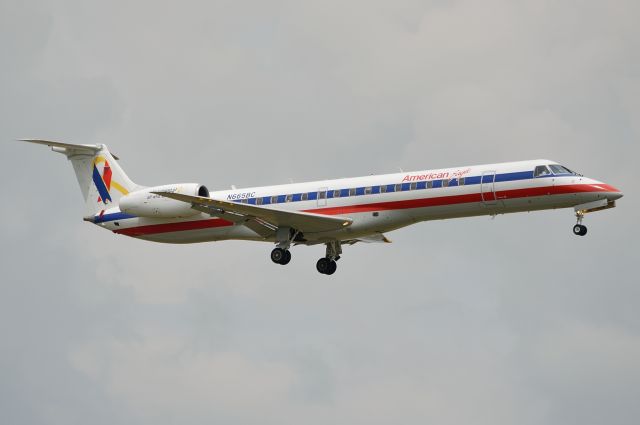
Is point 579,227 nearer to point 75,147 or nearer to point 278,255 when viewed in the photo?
point 278,255

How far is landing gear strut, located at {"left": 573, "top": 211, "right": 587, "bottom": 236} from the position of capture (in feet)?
129

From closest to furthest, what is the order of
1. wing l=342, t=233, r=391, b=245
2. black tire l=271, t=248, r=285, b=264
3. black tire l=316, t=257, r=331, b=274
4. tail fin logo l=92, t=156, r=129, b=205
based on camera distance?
black tire l=271, t=248, r=285, b=264 < black tire l=316, t=257, r=331, b=274 < wing l=342, t=233, r=391, b=245 < tail fin logo l=92, t=156, r=129, b=205

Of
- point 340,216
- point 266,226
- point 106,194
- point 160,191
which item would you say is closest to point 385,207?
point 340,216

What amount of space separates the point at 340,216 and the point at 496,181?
549 cm

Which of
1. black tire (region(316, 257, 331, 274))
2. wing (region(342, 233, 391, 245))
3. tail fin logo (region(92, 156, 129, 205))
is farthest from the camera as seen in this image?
tail fin logo (region(92, 156, 129, 205))

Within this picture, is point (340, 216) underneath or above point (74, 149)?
underneath

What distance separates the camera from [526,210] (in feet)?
131

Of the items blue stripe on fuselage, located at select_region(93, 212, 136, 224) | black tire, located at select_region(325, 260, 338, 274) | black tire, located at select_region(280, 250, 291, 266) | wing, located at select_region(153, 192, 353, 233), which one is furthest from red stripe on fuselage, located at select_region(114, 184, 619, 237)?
blue stripe on fuselage, located at select_region(93, 212, 136, 224)

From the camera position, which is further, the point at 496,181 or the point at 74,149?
the point at 74,149

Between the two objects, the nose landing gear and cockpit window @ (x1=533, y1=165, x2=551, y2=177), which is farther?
the nose landing gear

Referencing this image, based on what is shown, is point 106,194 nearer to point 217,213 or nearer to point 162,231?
point 162,231

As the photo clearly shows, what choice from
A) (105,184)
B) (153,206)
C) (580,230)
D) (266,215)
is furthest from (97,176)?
(580,230)

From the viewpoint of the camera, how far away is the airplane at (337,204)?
39.5m

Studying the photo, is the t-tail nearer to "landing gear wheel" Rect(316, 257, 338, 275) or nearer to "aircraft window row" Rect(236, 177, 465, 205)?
"aircraft window row" Rect(236, 177, 465, 205)
